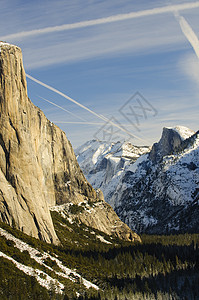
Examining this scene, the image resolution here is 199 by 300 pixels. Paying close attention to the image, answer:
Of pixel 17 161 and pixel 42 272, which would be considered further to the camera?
pixel 17 161

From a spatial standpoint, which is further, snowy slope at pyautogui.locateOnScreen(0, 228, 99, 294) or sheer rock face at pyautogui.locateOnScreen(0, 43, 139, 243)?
sheer rock face at pyautogui.locateOnScreen(0, 43, 139, 243)

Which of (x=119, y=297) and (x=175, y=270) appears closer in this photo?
(x=119, y=297)

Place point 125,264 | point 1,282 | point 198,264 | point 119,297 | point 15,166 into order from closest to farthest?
point 1,282 < point 119,297 < point 15,166 < point 125,264 < point 198,264

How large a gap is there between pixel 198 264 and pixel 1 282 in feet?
367

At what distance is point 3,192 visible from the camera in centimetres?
11294

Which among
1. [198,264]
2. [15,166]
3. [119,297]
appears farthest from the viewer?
[198,264]

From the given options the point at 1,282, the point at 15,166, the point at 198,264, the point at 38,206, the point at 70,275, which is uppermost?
the point at 15,166

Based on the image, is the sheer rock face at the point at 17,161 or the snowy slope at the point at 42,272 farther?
the sheer rock face at the point at 17,161

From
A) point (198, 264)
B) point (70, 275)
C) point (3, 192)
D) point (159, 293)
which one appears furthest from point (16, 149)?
point (198, 264)

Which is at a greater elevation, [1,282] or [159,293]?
[1,282]

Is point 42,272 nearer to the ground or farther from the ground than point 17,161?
nearer to the ground

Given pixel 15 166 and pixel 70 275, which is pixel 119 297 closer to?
pixel 70 275

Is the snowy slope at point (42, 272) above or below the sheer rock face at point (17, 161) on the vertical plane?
below

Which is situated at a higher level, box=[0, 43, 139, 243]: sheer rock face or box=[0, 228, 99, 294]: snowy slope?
box=[0, 43, 139, 243]: sheer rock face
